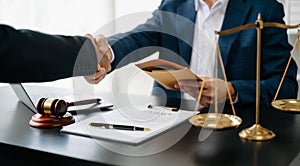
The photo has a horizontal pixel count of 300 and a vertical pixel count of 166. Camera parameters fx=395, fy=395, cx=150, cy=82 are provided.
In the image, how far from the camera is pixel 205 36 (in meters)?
1.86

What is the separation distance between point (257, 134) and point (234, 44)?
842mm

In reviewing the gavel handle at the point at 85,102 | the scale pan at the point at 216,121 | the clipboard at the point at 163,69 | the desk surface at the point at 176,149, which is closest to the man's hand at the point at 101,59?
the gavel handle at the point at 85,102

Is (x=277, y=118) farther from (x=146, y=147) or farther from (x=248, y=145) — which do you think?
(x=146, y=147)

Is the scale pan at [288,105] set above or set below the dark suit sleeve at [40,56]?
below

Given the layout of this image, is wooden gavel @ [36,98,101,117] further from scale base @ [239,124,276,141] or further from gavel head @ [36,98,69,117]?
scale base @ [239,124,276,141]

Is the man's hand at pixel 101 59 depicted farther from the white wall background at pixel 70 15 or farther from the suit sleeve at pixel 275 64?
the suit sleeve at pixel 275 64

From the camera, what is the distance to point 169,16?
6.41 feet

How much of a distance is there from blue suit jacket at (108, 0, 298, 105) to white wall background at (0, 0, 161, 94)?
0.30ft

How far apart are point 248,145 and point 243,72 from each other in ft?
2.89

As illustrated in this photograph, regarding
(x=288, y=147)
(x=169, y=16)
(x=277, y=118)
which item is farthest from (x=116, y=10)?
(x=288, y=147)

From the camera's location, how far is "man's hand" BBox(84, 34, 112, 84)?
1.35 m

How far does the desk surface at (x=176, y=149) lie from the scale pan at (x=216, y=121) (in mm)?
24

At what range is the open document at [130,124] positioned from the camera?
0.97 metres

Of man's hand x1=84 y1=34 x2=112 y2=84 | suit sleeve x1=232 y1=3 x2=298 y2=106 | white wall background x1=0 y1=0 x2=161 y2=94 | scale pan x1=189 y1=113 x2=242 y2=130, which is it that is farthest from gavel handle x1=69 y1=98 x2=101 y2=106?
suit sleeve x1=232 y1=3 x2=298 y2=106
